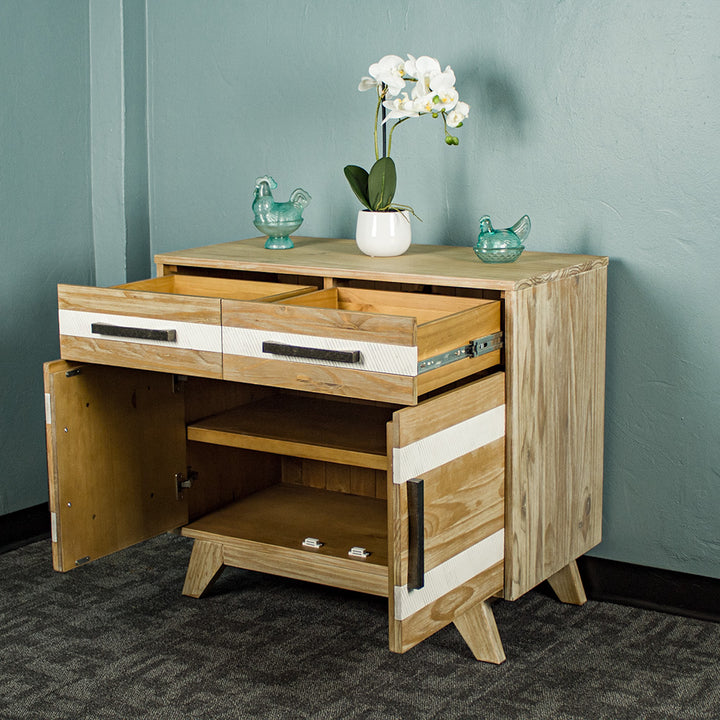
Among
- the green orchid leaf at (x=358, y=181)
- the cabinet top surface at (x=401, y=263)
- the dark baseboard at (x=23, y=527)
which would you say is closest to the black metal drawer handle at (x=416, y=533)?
the cabinet top surface at (x=401, y=263)

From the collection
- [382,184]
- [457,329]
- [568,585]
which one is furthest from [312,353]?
[568,585]

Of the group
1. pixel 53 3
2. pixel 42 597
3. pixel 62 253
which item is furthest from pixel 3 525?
pixel 53 3

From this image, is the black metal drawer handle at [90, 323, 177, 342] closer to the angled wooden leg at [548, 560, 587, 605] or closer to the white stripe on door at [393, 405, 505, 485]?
the white stripe on door at [393, 405, 505, 485]

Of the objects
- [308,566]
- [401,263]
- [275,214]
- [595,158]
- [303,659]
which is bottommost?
[303,659]

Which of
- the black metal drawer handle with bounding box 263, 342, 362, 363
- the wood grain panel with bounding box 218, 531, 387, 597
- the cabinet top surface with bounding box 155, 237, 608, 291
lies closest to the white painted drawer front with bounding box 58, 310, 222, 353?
the black metal drawer handle with bounding box 263, 342, 362, 363

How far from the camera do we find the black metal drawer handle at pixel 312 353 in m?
1.72

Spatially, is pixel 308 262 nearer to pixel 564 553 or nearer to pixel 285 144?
pixel 285 144

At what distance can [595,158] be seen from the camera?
7.11 feet

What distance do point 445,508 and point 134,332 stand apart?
26.5 inches

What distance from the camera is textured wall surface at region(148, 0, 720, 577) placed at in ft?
6.84

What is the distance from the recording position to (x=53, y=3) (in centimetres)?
260

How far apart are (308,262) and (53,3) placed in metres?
1.08

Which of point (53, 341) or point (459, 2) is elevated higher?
point (459, 2)

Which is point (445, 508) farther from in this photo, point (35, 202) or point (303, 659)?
point (35, 202)
